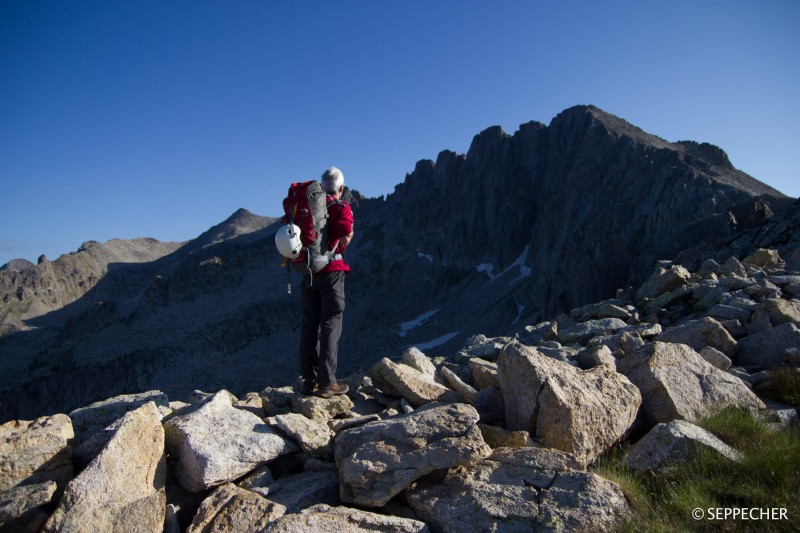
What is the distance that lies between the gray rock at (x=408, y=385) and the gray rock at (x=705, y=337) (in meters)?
4.17

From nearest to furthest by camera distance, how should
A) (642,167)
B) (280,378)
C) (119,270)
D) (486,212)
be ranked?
(642,167)
(280,378)
(486,212)
(119,270)

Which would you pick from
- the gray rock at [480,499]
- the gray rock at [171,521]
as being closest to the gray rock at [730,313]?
the gray rock at [480,499]

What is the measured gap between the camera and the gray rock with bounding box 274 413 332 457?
16.2 feet

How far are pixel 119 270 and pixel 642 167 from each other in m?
195

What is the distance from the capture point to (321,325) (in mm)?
6629

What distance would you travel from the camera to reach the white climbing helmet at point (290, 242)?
19.5ft

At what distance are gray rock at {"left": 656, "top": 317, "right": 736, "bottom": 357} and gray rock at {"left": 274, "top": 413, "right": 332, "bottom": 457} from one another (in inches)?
231

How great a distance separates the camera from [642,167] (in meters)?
62.5

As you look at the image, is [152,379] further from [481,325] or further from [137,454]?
[137,454]

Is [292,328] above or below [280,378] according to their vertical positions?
above

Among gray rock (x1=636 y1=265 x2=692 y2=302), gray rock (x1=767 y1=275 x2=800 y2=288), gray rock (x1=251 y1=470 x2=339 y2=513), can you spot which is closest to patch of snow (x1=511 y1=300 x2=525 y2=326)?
gray rock (x1=636 y1=265 x2=692 y2=302)

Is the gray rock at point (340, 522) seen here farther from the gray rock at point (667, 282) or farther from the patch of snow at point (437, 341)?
the patch of snow at point (437, 341)

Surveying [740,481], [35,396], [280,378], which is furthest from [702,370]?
[35,396]

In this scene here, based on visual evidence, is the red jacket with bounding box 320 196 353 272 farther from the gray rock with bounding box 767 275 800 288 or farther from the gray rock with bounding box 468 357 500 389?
the gray rock with bounding box 767 275 800 288
